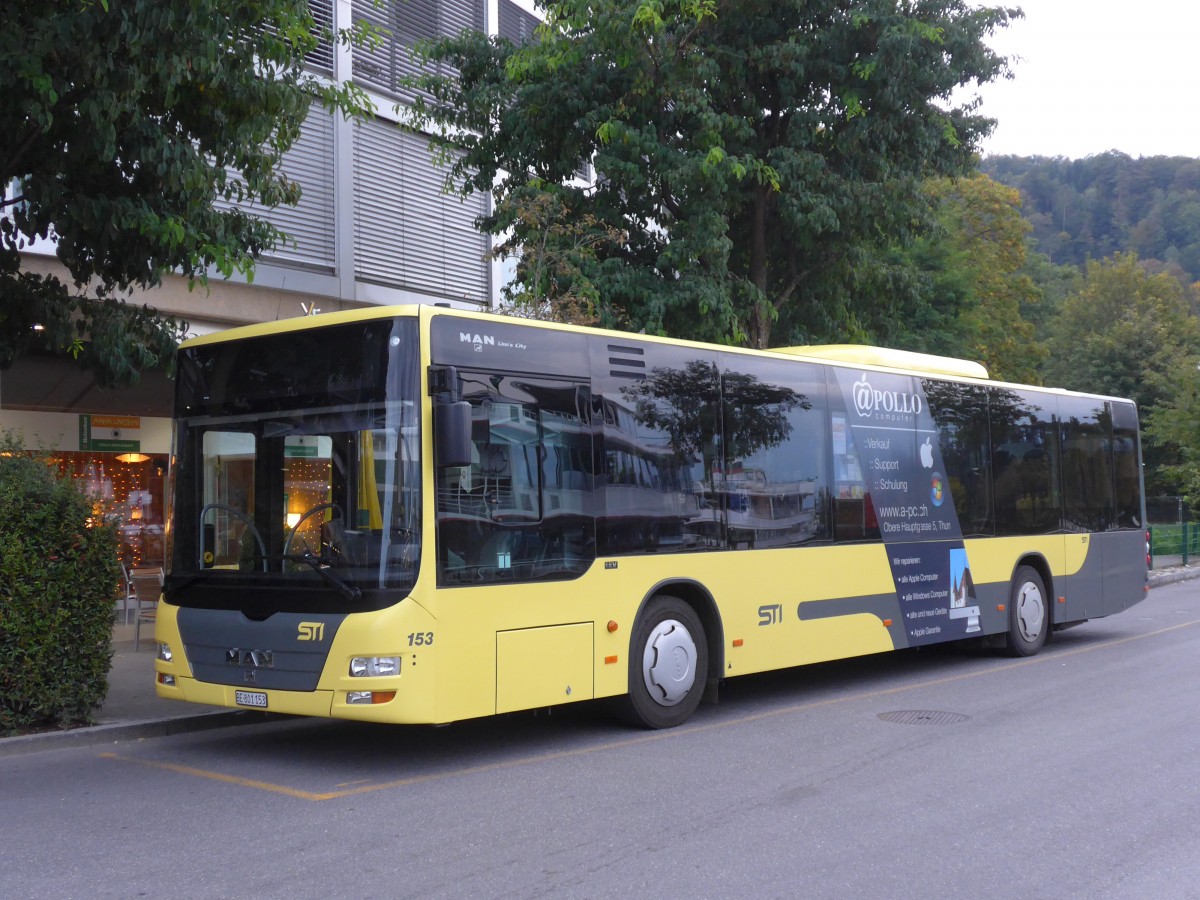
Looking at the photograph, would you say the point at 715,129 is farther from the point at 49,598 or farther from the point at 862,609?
the point at 49,598

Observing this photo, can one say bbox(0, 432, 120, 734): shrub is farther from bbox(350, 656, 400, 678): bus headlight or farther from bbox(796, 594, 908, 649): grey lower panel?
bbox(796, 594, 908, 649): grey lower panel

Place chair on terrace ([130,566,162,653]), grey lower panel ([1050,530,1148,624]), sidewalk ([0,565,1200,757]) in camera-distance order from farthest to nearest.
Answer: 1. grey lower panel ([1050,530,1148,624])
2. chair on terrace ([130,566,162,653])
3. sidewalk ([0,565,1200,757])

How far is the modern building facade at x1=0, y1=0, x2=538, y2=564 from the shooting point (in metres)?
15.9

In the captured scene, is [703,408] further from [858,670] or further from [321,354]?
[858,670]

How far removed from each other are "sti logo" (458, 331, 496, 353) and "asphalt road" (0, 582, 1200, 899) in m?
2.95

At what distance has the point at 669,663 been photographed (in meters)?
9.71

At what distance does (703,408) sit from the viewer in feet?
33.8

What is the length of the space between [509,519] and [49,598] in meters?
3.59

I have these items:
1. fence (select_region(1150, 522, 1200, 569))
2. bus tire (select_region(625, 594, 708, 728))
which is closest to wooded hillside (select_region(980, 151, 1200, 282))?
fence (select_region(1150, 522, 1200, 569))

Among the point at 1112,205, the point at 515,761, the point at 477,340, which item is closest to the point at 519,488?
the point at 477,340

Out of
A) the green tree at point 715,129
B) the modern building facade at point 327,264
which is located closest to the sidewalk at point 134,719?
the modern building facade at point 327,264

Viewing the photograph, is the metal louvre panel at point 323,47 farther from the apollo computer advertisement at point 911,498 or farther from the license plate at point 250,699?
the license plate at point 250,699

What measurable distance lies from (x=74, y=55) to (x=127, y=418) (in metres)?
9.45

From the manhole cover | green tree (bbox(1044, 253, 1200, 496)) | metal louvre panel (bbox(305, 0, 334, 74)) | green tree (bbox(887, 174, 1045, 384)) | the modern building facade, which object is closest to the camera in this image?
the manhole cover
